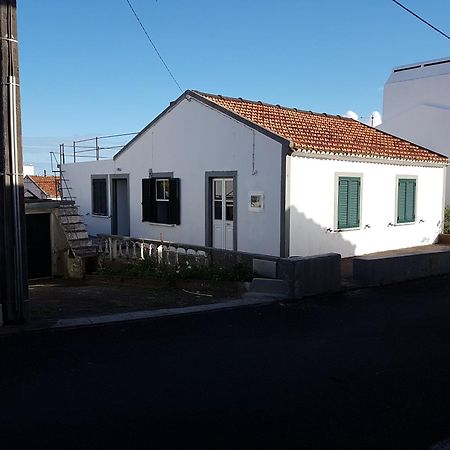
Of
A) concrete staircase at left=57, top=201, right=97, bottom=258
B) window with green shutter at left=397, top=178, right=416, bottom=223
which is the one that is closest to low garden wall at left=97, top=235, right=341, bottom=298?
concrete staircase at left=57, top=201, right=97, bottom=258

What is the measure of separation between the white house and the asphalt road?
496 centimetres

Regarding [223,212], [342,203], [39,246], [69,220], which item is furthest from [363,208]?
[39,246]

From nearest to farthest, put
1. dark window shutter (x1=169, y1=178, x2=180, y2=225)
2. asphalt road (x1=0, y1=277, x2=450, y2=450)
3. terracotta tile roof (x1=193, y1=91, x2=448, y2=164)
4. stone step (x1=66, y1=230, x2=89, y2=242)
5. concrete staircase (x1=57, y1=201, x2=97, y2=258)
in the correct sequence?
asphalt road (x1=0, y1=277, x2=450, y2=450)
terracotta tile roof (x1=193, y1=91, x2=448, y2=164)
concrete staircase (x1=57, y1=201, x2=97, y2=258)
stone step (x1=66, y1=230, x2=89, y2=242)
dark window shutter (x1=169, y1=178, x2=180, y2=225)

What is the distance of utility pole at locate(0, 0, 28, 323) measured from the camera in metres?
6.71

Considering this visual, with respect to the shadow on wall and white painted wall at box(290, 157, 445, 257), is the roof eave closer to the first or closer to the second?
white painted wall at box(290, 157, 445, 257)

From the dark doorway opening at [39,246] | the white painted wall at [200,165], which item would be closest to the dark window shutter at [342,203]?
the white painted wall at [200,165]

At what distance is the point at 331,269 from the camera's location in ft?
32.5

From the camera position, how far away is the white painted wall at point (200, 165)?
1225 centimetres

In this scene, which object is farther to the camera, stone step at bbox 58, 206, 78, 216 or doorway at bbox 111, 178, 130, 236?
doorway at bbox 111, 178, 130, 236

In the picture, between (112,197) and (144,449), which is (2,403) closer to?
(144,449)

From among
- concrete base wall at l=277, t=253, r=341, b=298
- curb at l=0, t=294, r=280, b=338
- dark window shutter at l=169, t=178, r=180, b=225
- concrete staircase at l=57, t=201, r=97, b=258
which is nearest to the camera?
curb at l=0, t=294, r=280, b=338

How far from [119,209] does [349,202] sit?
8678mm

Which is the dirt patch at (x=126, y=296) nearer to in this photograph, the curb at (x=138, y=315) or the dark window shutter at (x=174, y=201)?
the curb at (x=138, y=315)

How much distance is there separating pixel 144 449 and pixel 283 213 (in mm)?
8642
